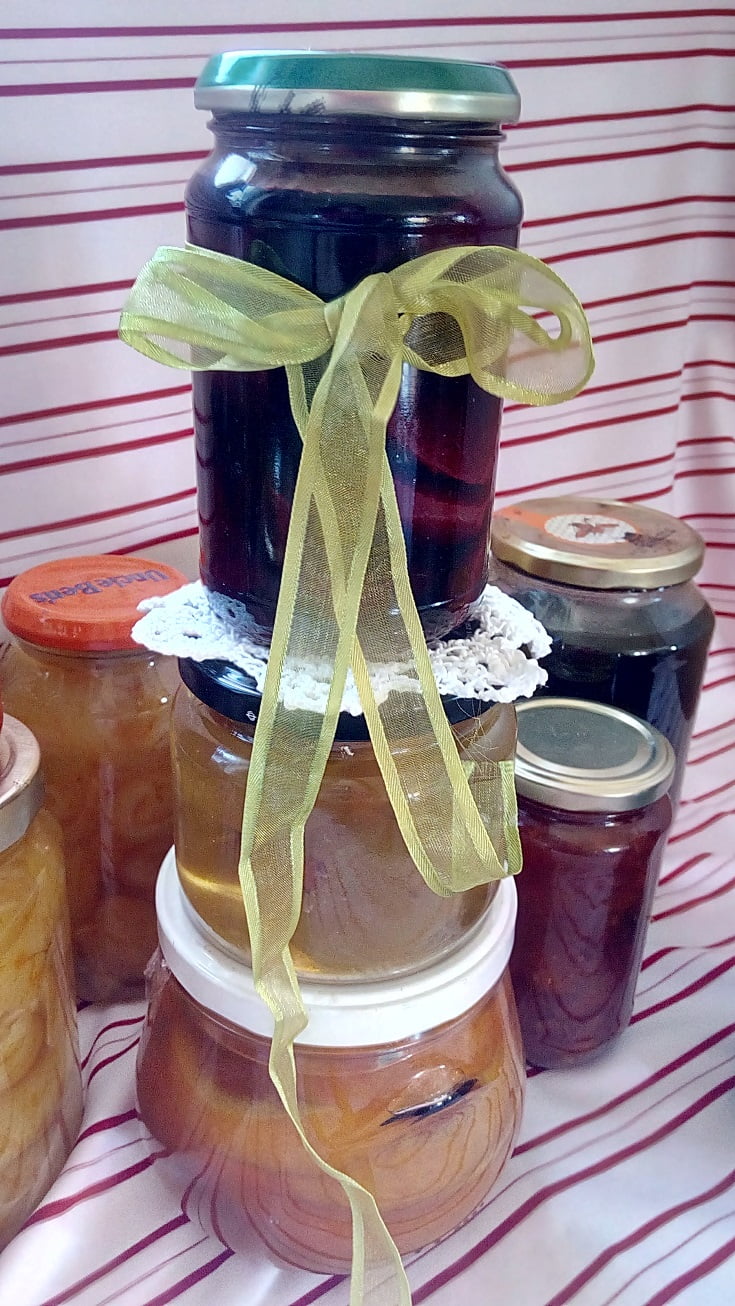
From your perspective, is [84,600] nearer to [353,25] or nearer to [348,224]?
[348,224]

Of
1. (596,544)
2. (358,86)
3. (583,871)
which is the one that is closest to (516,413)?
(596,544)

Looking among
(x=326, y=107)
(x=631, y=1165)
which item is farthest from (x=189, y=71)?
(x=631, y=1165)

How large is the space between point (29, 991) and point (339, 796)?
0.18 metres

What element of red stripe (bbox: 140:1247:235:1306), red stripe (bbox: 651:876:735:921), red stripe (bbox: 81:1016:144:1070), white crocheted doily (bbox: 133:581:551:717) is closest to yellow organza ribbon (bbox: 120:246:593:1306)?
white crocheted doily (bbox: 133:581:551:717)

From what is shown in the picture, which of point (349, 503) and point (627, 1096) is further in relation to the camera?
point (627, 1096)

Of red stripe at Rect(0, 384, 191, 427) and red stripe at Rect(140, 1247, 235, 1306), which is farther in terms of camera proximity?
red stripe at Rect(0, 384, 191, 427)

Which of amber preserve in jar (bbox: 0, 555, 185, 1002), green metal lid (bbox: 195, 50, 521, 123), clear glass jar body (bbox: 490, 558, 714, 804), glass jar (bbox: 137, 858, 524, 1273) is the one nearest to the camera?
green metal lid (bbox: 195, 50, 521, 123)

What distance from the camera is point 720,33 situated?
783mm

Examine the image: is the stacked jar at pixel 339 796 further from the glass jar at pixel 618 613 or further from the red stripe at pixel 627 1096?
the glass jar at pixel 618 613

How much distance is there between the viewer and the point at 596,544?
67cm

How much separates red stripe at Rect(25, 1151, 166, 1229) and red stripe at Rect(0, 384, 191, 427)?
0.39 m

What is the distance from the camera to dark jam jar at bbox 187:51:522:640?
0.33 m

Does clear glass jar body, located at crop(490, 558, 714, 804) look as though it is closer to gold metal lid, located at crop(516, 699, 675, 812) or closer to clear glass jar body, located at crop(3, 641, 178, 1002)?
gold metal lid, located at crop(516, 699, 675, 812)

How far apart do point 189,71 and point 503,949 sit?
0.50 meters
